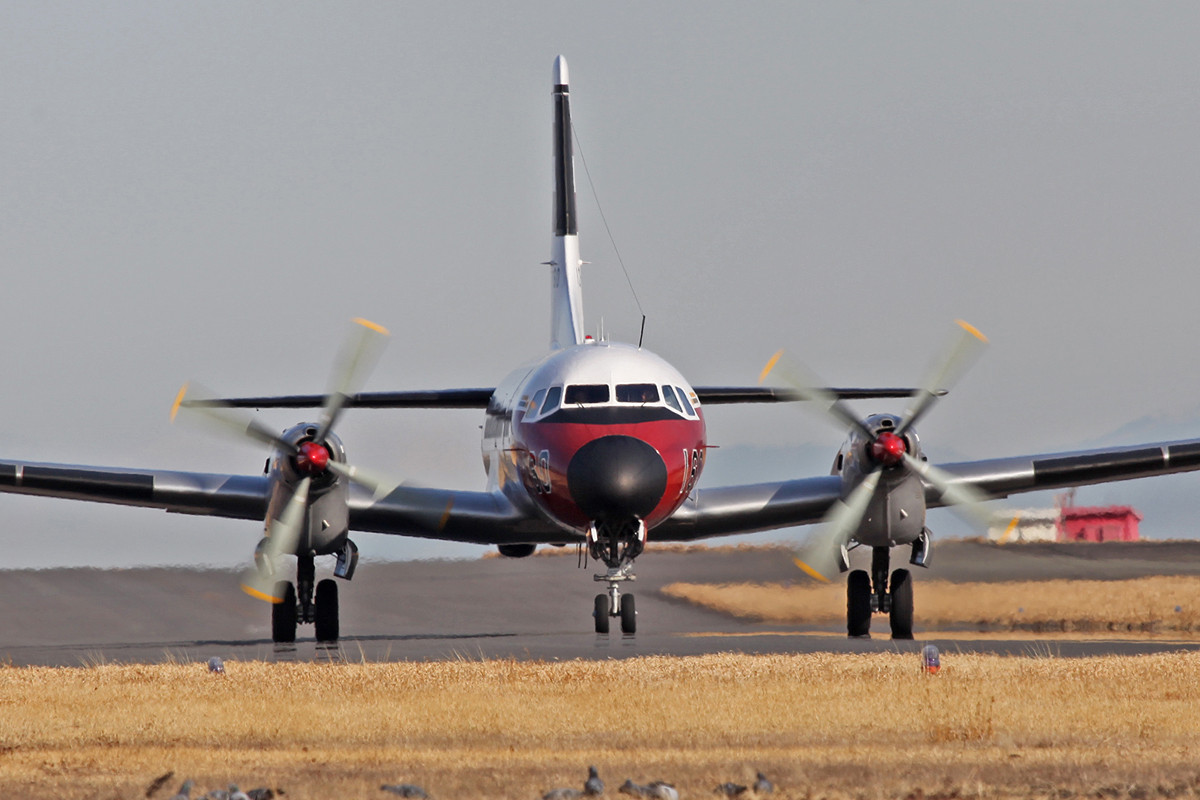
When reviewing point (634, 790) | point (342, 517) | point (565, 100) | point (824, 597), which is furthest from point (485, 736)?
point (565, 100)

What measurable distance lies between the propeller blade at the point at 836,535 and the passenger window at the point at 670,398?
296cm

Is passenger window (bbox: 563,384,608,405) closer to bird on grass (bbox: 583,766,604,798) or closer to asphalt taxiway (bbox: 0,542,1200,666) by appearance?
asphalt taxiway (bbox: 0,542,1200,666)

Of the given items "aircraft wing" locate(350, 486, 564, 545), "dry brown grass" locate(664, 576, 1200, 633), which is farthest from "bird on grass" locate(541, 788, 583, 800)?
"dry brown grass" locate(664, 576, 1200, 633)

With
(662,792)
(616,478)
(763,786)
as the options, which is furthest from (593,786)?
(616,478)

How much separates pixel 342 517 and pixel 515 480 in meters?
2.55

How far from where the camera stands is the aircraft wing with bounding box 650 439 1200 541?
24625mm

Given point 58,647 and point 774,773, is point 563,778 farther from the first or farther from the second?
point 58,647

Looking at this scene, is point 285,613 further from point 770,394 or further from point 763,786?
point 763,786

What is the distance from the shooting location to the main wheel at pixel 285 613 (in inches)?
962

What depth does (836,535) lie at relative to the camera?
2330cm

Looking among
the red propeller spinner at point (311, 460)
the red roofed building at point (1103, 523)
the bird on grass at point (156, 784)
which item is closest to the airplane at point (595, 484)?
the red propeller spinner at point (311, 460)

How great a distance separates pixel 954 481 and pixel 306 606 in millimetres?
9900

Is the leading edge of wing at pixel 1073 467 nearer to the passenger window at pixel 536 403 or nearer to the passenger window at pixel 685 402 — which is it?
the passenger window at pixel 685 402

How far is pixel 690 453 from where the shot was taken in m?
21.9
